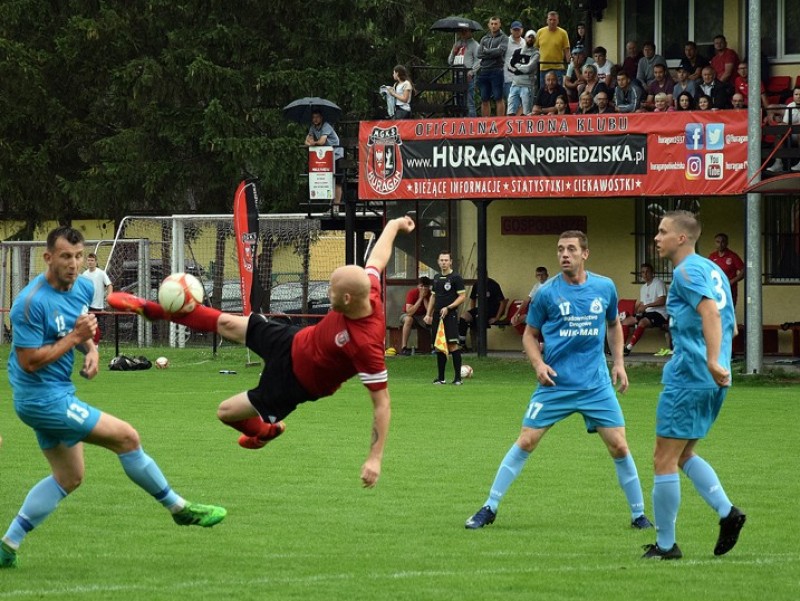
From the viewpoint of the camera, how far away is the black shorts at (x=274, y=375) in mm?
8805

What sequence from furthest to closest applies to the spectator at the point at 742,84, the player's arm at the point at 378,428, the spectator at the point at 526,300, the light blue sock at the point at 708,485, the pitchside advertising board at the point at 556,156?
1. the spectator at the point at 526,300
2. the spectator at the point at 742,84
3. the pitchside advertising board at the point at 556,156
4. the light blue sock at the point at 708,485
5. the player's arm at the point at 378,428

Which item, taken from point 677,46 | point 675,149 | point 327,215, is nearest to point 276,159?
point 327,215

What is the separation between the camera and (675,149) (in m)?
24.4

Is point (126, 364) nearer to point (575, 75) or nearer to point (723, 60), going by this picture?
point (575, 75)

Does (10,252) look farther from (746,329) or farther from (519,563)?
(519,563)

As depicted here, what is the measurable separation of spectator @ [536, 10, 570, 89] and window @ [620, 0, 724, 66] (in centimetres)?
146

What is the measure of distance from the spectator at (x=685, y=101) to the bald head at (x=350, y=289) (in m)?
16.8

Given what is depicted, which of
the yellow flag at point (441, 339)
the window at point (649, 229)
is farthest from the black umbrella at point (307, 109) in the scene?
the yellow flag at point (441, 339)

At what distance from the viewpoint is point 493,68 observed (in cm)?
2684

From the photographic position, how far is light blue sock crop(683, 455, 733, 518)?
8.77 meters

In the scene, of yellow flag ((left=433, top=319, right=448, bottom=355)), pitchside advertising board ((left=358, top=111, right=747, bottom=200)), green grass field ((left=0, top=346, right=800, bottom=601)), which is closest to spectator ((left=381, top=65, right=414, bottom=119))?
pitchside advertising board ((left=358, top=111, right=747, bottom=200))

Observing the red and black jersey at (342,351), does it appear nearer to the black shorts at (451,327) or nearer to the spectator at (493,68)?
the black shorts at (451,327)

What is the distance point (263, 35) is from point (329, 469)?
31896 millimetres

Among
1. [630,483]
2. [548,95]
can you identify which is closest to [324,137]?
[548,95]
